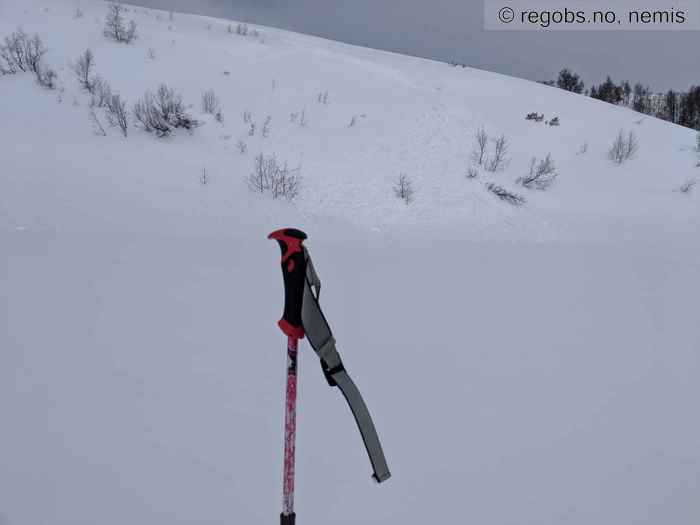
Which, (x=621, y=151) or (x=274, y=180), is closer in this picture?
(x=274, y=180)

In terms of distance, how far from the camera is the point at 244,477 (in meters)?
1.80

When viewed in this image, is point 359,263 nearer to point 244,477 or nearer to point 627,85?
point 244,477

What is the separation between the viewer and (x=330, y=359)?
1.19 m

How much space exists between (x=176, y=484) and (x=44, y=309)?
149 cm

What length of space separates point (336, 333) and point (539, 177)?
5.06 m

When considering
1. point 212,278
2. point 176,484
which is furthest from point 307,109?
point 176,484

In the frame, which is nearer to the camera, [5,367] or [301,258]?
[301,258]

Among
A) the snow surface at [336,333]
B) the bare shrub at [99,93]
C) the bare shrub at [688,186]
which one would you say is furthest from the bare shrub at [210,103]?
the bare shrub at [688,186]

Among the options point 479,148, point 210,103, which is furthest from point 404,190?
point 210,103

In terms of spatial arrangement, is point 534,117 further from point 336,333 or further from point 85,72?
point 336,333

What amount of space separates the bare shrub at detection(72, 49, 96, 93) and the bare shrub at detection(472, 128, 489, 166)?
5.51 metres

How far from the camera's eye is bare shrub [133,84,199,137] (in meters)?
5.26

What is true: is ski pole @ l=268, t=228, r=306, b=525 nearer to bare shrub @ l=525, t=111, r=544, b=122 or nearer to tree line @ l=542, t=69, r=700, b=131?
bare shrub @ l=525, t=111, r=544, b=122

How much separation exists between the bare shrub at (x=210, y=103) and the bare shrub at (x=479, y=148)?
3906 mm
